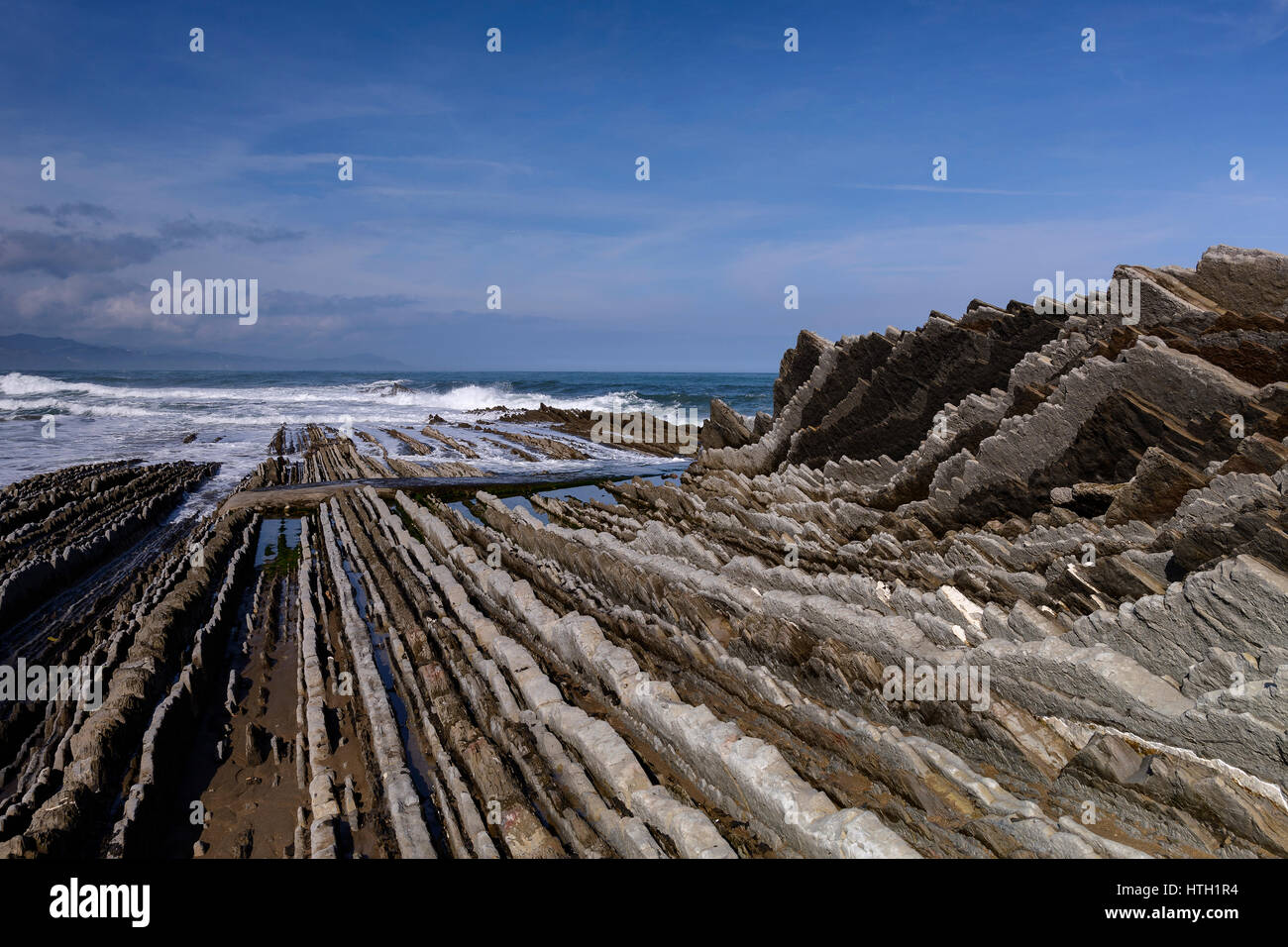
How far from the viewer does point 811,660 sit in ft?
29.5

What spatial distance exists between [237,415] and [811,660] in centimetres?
7943

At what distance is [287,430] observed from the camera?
55000 millimetres

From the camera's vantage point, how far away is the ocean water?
38250mm

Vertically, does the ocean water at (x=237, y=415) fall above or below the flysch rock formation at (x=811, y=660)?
above

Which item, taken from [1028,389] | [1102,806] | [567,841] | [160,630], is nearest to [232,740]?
[160,630]

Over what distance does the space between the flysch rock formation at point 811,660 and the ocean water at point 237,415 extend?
62.3 ft

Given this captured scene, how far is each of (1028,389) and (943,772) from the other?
9496 millimetres

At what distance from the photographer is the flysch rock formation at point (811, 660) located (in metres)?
6.27

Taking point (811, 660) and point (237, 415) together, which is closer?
point (811, 660)

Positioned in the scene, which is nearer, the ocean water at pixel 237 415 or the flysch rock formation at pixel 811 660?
the flysch rock formation at pixel 811 660

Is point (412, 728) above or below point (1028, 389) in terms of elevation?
below

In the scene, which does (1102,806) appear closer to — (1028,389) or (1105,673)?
(1105,673)
